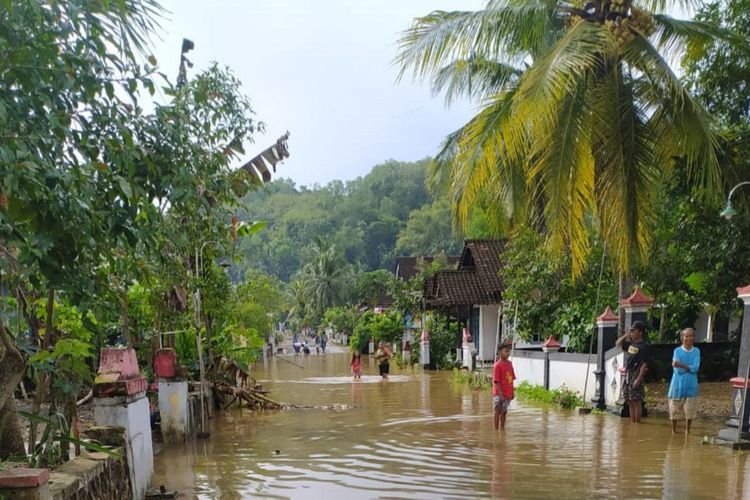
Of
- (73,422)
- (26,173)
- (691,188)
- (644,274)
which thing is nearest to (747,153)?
(691,188)

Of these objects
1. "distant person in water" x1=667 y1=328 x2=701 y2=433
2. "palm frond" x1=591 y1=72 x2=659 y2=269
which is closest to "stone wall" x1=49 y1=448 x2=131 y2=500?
"distant person in water" x1=667 y1=328 x2=701 y2=433

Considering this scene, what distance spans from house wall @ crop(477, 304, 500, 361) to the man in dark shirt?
602 inches

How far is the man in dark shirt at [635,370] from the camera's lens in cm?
1150

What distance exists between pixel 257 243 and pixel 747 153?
94.5 metres

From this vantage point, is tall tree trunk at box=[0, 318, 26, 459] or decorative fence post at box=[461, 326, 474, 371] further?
decorative fence post at box=[461, 326, 474, 371]

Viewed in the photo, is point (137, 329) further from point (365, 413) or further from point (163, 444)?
point (365, 413)

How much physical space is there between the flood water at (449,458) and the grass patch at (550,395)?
0.49m

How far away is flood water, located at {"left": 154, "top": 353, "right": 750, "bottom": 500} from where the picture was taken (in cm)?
760

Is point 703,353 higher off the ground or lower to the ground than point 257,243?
lower

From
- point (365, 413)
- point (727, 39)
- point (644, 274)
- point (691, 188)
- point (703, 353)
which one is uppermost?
point (727, 39)

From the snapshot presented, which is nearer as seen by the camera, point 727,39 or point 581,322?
point 727,39

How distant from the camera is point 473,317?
95.7 feet

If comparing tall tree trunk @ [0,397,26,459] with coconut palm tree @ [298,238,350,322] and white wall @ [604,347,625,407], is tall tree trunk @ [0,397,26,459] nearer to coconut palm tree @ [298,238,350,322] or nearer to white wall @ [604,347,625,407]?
white wall @ [604,347,625,407]

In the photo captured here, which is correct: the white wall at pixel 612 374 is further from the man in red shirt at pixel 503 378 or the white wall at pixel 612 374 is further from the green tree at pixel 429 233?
the green tree at pixel 429 233
